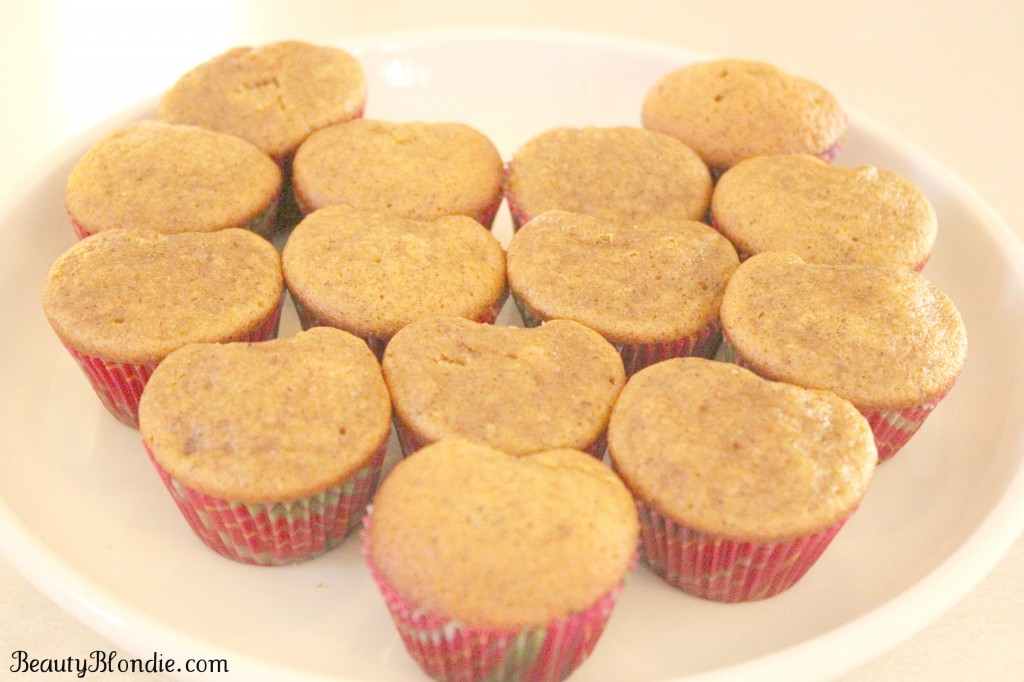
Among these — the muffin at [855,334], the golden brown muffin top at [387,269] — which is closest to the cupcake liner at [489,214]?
the golden brown muffin top at [387,269]

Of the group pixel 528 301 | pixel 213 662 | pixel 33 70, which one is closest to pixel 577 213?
pixel 528 301

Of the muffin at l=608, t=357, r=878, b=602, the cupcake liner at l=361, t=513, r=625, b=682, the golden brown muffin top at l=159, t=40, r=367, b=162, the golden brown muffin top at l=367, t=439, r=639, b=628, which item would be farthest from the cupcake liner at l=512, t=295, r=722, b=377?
the golden brown muffin top at l=159, t=40, r=367, b=162

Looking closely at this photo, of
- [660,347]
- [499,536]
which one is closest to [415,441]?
[499,536]

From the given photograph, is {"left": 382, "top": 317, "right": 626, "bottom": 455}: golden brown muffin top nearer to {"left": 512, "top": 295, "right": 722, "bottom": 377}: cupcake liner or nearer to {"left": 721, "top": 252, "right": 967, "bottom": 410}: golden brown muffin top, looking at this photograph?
{"left": 512, "top": 295, "right": 722, "bottom": 377}: cupcake liner

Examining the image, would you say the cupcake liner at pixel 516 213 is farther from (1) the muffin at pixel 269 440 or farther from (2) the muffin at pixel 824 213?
(1) the muffin at pixel 269 440

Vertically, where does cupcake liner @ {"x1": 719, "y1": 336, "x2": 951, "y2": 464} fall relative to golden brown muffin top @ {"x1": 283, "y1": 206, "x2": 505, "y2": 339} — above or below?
above

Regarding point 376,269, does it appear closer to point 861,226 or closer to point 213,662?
point 213,662
